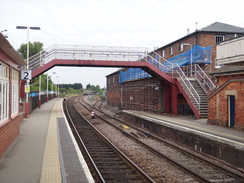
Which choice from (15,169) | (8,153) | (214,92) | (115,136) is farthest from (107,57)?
(15,169)

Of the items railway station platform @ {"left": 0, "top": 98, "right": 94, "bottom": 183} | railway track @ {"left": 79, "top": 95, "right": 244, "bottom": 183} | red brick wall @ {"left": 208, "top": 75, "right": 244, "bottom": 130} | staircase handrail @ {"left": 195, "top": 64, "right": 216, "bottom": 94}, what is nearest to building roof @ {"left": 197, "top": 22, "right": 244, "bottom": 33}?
staircase handrail @ {"left": 195, "top": 64, "right": 216, "bottom": 94}

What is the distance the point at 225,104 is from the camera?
1328 centimetres

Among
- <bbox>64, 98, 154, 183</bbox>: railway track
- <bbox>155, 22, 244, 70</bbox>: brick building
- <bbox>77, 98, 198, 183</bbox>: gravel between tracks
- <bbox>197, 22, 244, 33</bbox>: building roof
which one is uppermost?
<bbox>197, 22, 244, 33</bbox>: building roof

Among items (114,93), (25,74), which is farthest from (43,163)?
(114,93)

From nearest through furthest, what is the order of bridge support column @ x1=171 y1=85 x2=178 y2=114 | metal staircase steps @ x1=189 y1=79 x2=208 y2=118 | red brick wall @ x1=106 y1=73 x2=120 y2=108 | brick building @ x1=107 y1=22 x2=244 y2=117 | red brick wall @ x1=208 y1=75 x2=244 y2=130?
red brick wall @ x1=208 y1=75 x2=244 y2=130
metal staircase steps @ x1=189 y1=79 x2=208 y2=118
bridge support column @ x1=171 y1=85 x2=178 y2=114
brick building @ x1=107 y1=22 x2=244 y2=117
red brick wall @ x1=106 y1=73 x2=120 y2=108

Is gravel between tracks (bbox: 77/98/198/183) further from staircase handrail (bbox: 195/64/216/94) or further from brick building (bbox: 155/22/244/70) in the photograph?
brick building (bbox: 155/22/244/70)

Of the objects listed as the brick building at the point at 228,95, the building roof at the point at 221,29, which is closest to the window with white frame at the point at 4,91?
the brick building at the point at 228,95

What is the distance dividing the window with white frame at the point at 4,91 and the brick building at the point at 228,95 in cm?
798

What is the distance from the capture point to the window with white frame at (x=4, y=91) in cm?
808

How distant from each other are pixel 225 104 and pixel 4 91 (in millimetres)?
10483

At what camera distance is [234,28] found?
25172 millimetres

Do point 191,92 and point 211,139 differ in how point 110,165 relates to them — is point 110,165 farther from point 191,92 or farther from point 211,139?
point 191,92

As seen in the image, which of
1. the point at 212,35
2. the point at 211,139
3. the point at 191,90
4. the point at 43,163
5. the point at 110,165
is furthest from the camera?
the point at 212,35

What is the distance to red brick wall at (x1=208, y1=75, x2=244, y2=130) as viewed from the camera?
1196 centimetres
